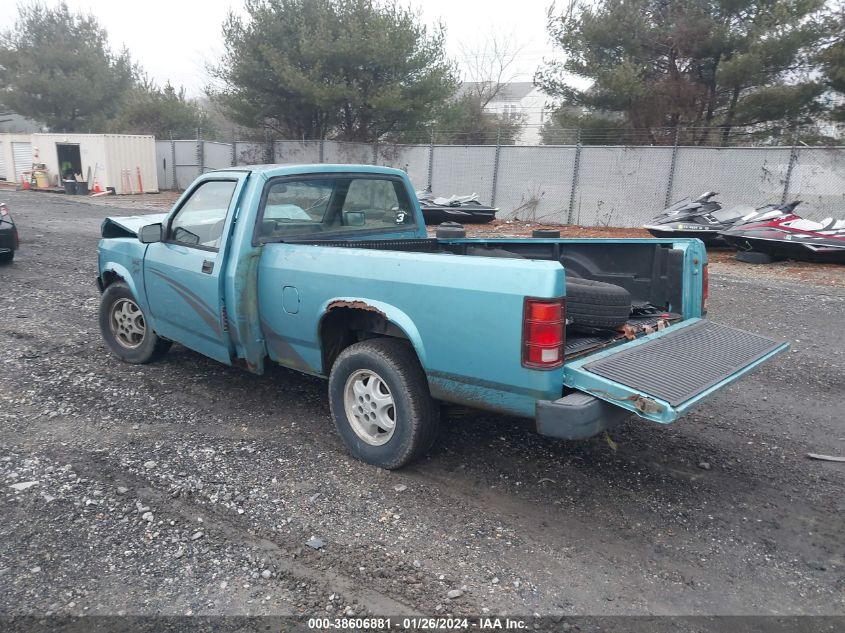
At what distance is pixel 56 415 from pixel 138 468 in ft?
3.85

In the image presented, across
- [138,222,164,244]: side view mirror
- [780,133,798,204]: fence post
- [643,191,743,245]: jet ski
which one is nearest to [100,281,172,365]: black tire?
[138,222,164,244]: side view mirror

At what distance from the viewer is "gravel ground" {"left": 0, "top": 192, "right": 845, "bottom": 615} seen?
113 inches

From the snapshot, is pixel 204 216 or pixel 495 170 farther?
pixel 495 170

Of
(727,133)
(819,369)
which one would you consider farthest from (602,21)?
(819,369)

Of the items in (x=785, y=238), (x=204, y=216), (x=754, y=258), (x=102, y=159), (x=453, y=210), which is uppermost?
(x=102, y=159)

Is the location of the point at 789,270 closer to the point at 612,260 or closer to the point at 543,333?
the point at 612,260

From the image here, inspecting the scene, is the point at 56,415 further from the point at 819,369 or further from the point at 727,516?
the point at 819,369

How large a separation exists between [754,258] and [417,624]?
1126cm

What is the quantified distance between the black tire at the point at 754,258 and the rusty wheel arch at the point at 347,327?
1000 centimetres

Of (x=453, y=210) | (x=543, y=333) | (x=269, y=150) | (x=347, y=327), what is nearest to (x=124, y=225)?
(x=347, y=327)

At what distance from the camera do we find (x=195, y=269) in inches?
185

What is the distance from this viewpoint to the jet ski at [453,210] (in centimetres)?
1702

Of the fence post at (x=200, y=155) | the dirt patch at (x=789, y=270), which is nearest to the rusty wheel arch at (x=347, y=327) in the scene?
the dirt patch at (x=789, y=270)

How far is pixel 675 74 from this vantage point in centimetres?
1944
